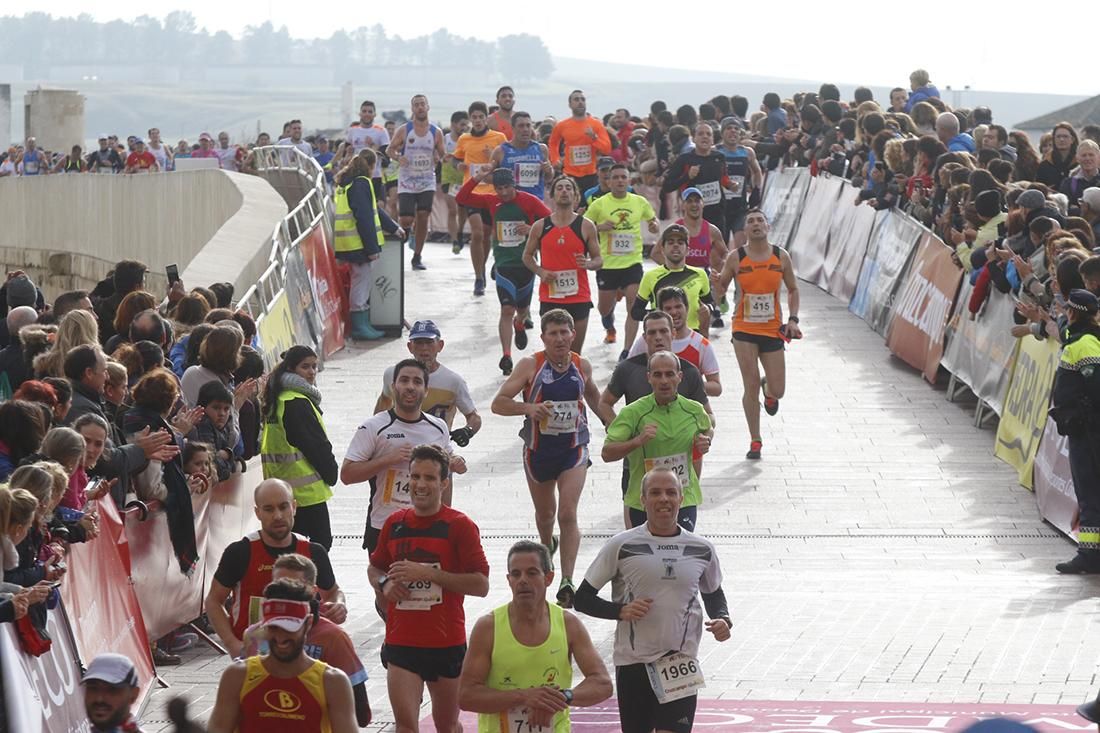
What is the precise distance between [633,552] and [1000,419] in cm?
871

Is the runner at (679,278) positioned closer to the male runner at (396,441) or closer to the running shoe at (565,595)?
the running shoe at (565,595)

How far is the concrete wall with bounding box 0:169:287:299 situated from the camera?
28.2 metres

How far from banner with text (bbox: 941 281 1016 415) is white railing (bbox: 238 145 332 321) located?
6.10 metres

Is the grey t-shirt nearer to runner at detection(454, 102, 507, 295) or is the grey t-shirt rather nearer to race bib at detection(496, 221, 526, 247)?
race bib at detection(496, 221, 526, 247)

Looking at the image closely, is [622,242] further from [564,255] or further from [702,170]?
[702,170]

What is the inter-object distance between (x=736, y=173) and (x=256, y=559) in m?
15.2

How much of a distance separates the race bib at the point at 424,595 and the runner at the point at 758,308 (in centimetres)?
797

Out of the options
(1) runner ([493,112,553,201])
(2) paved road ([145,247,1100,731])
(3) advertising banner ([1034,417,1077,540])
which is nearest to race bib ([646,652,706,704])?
(2) paved road ([145,247,1100,731])

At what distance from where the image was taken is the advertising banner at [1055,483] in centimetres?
1389

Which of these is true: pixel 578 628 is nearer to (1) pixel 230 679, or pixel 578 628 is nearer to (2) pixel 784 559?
(1) pixel 230 679

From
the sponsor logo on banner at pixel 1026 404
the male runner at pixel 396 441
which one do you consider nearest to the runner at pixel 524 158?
Answer: the sponsor logo on banner at pixel 1026 404

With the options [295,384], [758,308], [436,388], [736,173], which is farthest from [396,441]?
[736,173]

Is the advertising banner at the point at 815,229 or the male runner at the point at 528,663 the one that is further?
the advertising banner at the point at 815,229

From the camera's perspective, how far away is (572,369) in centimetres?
1211
